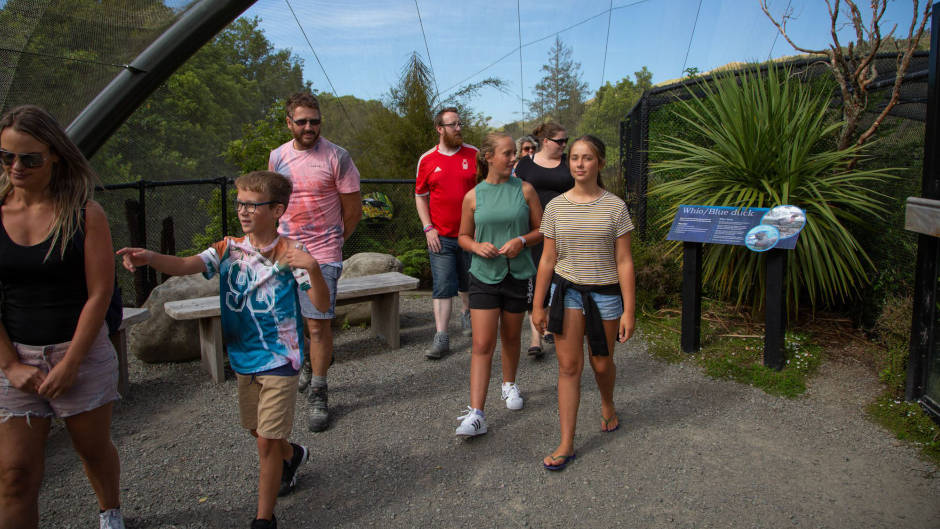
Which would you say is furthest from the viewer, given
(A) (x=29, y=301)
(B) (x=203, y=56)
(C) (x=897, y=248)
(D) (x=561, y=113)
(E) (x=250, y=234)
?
(B) (x=203, y=56)

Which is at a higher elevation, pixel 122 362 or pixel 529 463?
pixel 122 362

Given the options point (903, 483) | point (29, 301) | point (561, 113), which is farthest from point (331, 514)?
point (561, 113)

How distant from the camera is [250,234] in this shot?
2635mm

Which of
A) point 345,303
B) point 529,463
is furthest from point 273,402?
point 345,303

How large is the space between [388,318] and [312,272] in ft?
11.4

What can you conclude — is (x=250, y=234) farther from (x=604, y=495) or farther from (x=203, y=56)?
(x=203, y=56)

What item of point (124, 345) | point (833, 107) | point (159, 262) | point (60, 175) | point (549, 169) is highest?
point (833, 107)

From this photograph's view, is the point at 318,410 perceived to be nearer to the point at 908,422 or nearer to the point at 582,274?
the point at 582,274

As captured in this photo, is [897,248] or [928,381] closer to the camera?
[928,381]

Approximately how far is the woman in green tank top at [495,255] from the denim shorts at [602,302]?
0.47 m

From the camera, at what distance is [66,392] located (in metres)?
2.28

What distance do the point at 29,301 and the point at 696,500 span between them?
3024mm

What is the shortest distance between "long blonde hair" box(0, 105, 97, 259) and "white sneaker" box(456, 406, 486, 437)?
7.40 ft

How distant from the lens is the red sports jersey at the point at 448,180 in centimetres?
510
